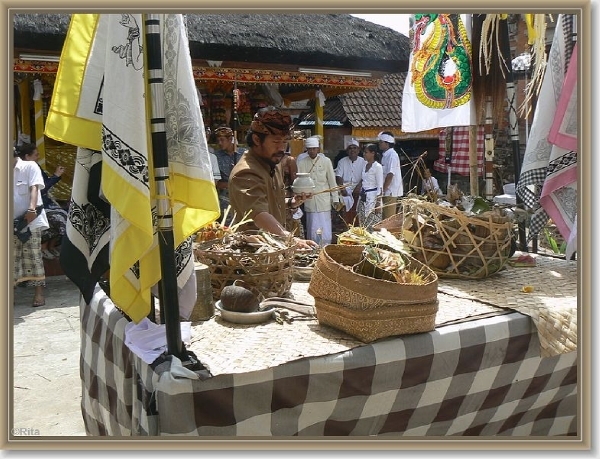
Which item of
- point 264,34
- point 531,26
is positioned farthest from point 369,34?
point 531,26

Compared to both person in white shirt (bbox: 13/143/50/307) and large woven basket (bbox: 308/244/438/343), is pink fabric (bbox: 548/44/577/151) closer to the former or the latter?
large woven basket (bbox: 308/244/438/343)

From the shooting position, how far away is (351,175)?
923 cm

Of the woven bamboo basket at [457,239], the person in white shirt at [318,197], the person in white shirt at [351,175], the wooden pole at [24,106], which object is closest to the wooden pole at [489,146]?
the woven bamboo basket at [457,239]

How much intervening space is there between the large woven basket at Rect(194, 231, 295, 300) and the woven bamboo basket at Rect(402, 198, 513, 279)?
678 mm

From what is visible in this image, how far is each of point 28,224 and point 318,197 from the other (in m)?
3.57

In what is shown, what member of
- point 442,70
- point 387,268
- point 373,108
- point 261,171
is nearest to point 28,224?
point 261,171

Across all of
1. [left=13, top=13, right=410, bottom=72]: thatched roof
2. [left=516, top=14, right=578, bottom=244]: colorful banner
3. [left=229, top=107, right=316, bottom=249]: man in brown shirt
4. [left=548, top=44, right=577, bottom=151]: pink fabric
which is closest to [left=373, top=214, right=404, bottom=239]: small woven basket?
[left=229, top=107, right=316, bottom=249]: man in brown shirt

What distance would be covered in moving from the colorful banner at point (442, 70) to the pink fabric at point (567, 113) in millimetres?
1123

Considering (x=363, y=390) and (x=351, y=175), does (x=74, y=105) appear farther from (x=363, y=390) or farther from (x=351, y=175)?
(x=351, y=175)

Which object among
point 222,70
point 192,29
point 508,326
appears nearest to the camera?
point 508,326

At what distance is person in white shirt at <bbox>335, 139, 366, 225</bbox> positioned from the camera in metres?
9.05

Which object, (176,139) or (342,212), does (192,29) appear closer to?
(342,212)

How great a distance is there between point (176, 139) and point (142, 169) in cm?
19

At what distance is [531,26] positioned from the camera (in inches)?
122
